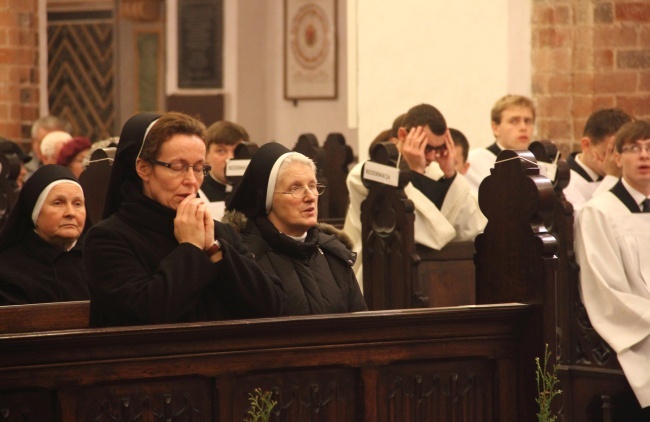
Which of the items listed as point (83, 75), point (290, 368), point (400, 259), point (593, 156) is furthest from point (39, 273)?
point (83, 75)

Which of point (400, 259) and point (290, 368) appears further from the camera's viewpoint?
point (400, 259)

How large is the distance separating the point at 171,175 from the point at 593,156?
4.48 metres

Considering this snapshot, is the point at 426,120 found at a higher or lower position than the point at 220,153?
higher

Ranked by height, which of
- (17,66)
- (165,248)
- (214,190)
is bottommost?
(165,248)

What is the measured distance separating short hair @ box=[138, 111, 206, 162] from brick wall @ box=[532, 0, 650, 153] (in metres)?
6.28

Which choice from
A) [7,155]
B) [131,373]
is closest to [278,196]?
[131,373]

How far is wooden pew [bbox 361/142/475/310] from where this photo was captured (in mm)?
6692

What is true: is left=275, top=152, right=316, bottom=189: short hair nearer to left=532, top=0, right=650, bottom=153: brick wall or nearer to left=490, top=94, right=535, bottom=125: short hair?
left=490, top=94, right=535, bottom=125: short hair

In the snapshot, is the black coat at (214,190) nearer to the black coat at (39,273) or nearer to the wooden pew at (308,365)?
the black coat at (39,273)

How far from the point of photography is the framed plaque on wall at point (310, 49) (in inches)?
610

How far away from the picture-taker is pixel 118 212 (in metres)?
4.31

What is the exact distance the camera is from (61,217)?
5.87 m

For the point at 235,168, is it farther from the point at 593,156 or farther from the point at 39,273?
the point at 593,156

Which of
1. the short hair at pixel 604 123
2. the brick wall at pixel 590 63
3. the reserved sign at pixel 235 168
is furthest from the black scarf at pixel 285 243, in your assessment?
the brick wall at pixel 590 63
